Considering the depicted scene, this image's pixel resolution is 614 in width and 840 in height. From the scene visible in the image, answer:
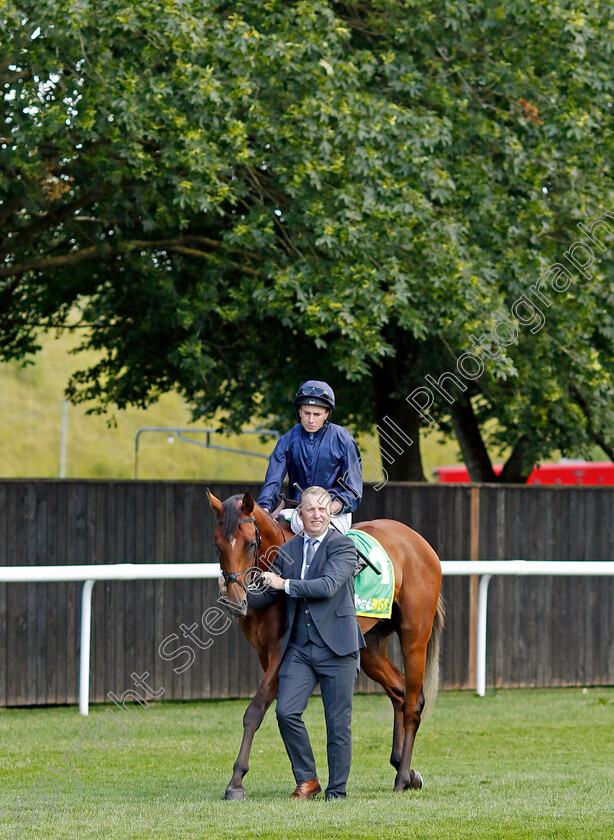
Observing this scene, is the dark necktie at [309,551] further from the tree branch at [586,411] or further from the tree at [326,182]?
the tree branch at [586,411]

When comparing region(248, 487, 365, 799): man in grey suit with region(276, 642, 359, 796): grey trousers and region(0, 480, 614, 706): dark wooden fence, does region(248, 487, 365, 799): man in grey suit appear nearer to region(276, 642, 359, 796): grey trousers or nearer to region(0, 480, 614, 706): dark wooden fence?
region(276, 642, 359, 796): grey trousers

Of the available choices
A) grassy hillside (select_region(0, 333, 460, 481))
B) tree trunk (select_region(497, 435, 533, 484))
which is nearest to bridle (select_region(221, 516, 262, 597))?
tree trunk (select_region(497, 435, 533, 484))

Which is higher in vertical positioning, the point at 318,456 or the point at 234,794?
the point at 318,456

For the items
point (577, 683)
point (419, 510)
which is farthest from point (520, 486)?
point (577, 683)

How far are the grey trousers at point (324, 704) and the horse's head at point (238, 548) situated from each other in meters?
0.44

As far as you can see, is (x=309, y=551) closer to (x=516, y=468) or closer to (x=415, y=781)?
(x=415, y=781)

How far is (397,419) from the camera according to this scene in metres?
16.6

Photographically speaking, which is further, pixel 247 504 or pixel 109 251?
pixel 109 251

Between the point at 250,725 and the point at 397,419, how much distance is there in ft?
36.4

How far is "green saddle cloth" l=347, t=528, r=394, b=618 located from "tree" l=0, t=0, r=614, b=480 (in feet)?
17.9

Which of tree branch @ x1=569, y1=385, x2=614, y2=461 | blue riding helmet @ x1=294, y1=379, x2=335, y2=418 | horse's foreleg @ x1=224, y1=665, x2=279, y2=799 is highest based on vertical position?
tree branch @ x1=569, y1=385, x2=614, y2=461

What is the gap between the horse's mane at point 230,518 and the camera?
18.5 feet

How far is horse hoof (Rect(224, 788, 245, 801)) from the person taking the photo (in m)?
5.58

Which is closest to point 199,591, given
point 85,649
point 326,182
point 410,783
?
point 85,649
